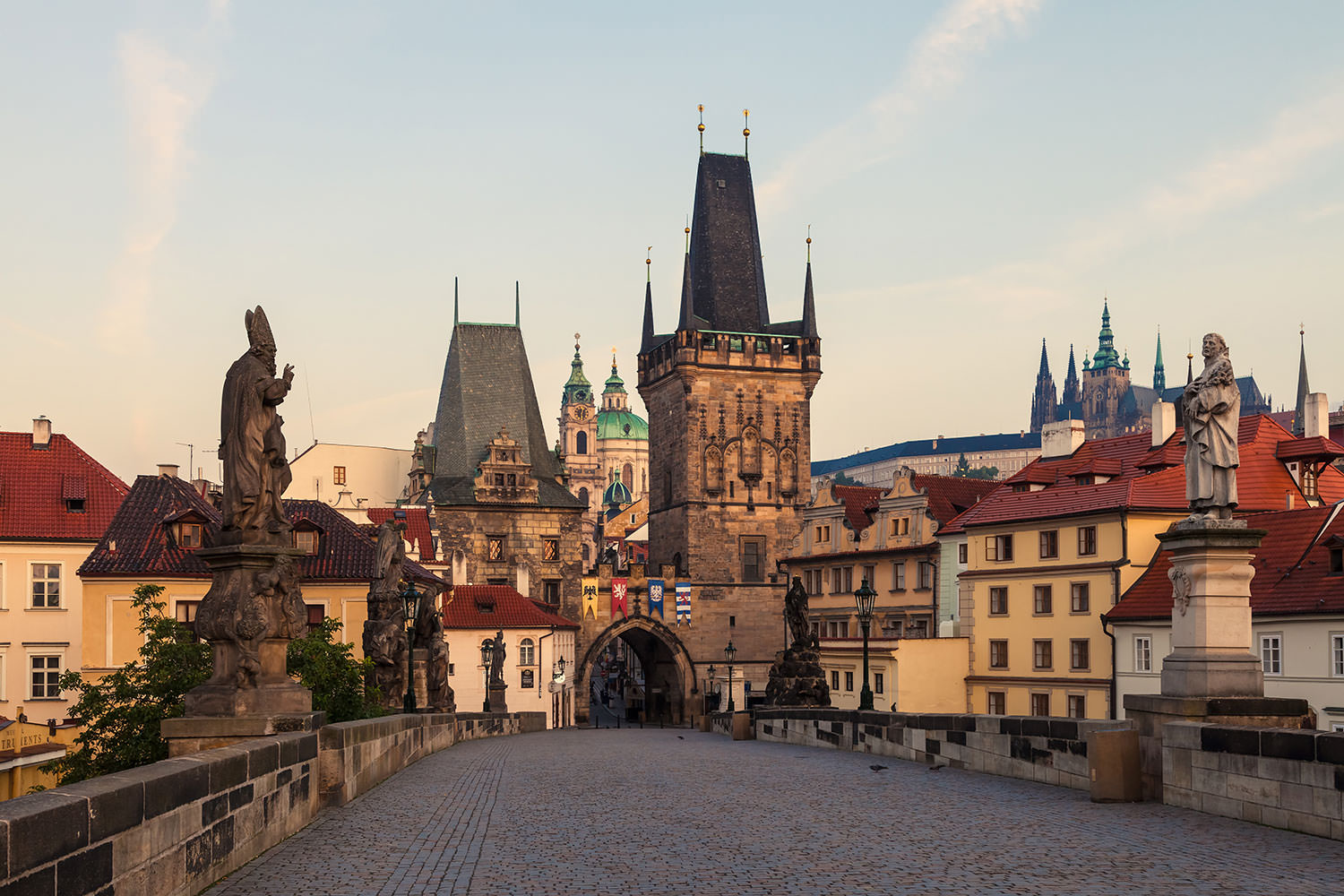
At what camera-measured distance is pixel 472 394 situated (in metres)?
93.1

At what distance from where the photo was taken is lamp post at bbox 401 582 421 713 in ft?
93.8

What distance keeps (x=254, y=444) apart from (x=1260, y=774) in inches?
370

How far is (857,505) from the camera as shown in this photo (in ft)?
247

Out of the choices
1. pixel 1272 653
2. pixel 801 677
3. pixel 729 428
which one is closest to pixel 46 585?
pixel 801 677

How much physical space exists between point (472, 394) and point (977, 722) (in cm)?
7568

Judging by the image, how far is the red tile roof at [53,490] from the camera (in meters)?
54.7

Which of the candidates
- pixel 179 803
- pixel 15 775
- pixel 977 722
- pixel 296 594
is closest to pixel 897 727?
pixel 977 722

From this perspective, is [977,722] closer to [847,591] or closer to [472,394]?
[847,591]

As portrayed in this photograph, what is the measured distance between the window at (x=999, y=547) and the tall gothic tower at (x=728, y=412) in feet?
116

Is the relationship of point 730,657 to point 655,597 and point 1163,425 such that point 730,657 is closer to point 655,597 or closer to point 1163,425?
point 655,597

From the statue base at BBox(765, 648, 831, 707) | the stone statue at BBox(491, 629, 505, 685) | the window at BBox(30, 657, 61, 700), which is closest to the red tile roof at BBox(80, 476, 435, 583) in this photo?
the window at BBox(30, 657, 61, 700)

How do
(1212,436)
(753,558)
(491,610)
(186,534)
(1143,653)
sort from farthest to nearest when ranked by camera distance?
1. (753,558)
2. (491,610)
3. (186,534)
4. (1143,653)
5. (1212,436)

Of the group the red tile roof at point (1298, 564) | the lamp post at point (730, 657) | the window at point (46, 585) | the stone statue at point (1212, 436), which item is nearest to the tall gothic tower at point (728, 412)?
the lamp post at point (730, 657)

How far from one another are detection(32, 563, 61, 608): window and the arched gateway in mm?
36217
